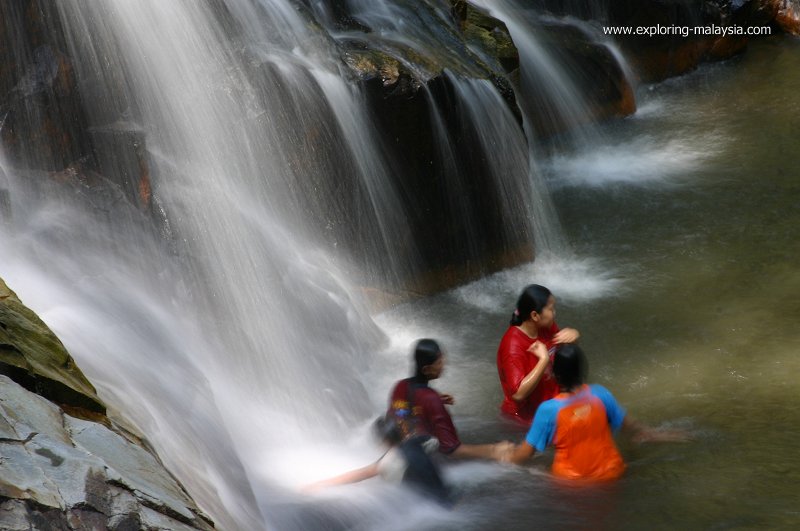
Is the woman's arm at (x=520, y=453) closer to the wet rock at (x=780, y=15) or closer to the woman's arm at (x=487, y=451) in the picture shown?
the woman's arm at (x=487, y=451)

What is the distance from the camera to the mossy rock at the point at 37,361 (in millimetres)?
4102

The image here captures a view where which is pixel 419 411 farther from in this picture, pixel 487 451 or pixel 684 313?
pixel 684 313

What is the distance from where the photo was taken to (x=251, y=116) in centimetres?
842

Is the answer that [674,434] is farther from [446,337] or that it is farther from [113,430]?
[113,430]

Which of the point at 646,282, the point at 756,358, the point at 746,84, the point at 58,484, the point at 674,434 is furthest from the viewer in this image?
the point at 746,84

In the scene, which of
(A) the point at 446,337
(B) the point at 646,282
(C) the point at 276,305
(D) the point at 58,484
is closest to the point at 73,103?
(C) the point at 276,305

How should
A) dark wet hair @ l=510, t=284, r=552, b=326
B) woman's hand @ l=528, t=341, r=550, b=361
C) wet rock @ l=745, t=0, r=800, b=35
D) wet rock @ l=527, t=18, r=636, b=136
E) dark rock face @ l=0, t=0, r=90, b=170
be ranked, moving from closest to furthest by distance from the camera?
1. woman's hand @ l=528, t=341, r=550, b=361
2. dark wet hair @ l=510, t=284, r=552, b=326
3. dark rock face @ l=0, t=0, r=90, b=170
4. wet rock @ l=527, t=18, r=636, b=136
5. wet rock @ l=745, t=0, r=800, b=35

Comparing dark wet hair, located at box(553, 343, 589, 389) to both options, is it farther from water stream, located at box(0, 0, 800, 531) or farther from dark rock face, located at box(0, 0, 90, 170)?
dark rock face, located at box(0, 0, 90, 170)

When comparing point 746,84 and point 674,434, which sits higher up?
point 746,84

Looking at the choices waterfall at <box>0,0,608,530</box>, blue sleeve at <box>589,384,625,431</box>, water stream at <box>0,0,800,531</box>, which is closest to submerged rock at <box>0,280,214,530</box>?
water stream at <box>0,0,800,531</box>

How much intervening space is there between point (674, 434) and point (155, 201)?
13.2 ft

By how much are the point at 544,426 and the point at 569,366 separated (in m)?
0.39

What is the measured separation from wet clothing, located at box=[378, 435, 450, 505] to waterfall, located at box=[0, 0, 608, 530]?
0.21 m

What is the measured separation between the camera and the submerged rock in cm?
339
